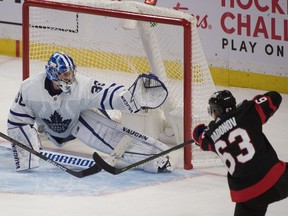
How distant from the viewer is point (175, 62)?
296 inches

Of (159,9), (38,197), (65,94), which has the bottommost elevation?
(38,197)

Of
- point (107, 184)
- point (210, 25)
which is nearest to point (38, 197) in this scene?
point (107, 184)

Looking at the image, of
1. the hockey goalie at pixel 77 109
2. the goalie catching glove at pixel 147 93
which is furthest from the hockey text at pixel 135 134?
the goalie catching glove at pixel 147 93

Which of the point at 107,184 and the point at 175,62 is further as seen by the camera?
the point at 175,62

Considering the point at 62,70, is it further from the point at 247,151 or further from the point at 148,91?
the point at 247,151

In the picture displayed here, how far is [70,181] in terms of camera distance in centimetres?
679

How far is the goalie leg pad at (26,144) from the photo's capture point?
690 centimetres

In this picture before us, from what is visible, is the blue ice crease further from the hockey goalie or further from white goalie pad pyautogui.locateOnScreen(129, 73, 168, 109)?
white goalie pad pyautogui.locateOnScreen(129, 73, 168, 109)

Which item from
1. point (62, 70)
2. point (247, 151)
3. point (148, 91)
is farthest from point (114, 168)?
point (247, 151)

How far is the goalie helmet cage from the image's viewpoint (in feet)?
22.9

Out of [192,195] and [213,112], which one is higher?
[213,112]

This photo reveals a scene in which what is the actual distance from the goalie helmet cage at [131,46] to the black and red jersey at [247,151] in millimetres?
1714

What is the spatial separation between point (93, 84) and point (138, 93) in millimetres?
319

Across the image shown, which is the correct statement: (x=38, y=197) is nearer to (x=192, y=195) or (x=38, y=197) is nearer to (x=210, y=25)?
(x=192, y=195)
